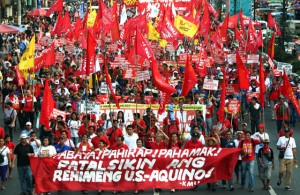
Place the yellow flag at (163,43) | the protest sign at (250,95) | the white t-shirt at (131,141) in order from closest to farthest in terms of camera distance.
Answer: the white t-shirt at (131,141), the protest sign at (250,95), the yellow flag at (163,43)

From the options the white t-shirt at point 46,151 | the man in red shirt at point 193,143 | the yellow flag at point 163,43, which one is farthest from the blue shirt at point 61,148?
the yellow flag at point 163,43

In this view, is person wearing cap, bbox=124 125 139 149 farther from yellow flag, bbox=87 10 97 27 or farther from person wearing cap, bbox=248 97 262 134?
yellow flag, bbox=87 10 97 27

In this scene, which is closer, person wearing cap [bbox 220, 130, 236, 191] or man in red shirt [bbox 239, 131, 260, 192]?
man in red shirt [bbox 239, 131, 260, 192]

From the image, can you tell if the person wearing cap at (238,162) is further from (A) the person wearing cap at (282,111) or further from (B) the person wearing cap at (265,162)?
(A) the person wearing cap at (282,111)

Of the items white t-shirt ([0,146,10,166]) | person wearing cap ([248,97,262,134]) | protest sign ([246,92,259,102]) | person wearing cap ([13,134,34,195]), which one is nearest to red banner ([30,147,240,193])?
person wearing cap ([13,134,34,195])

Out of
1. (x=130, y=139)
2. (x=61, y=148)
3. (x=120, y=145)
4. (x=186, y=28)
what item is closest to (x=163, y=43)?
(x=186, y=28)

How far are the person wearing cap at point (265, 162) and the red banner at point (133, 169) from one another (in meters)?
0.83

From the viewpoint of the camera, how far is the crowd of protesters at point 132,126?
61.1 feet

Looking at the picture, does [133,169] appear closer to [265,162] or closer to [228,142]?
[228,142]

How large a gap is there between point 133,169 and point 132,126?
2.66m

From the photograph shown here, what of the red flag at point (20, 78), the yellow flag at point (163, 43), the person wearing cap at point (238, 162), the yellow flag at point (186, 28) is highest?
the yellow flag at point (186, 28)

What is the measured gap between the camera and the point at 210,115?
2478 centimetres

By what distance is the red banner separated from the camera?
58.3ft

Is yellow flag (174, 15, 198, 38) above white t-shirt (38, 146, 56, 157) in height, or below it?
above
